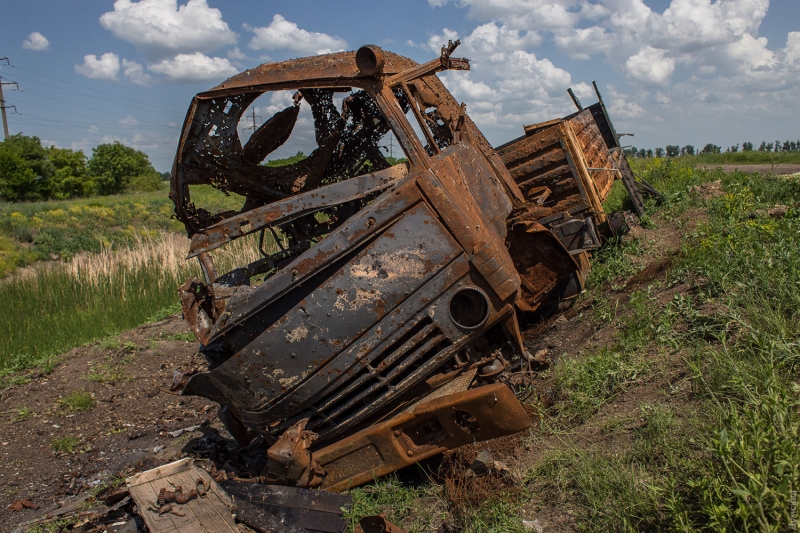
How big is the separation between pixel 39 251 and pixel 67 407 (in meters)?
14.4

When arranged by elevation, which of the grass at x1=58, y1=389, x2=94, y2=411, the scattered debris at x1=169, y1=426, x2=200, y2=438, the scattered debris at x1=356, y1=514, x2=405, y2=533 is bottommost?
the scattered debris at x1=356, y1=514, x2=405, y2=533

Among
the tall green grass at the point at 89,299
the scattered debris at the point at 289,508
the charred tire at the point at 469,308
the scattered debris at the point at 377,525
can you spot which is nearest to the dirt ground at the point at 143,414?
the scattered debris at the point at 377,525

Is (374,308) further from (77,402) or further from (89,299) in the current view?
(89,299)

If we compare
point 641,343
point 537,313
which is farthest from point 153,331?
point 641,343

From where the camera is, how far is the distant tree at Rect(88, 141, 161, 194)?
49.4 m

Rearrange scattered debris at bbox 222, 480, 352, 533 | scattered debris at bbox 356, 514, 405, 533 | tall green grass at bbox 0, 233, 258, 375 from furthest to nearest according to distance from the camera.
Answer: tall green grass at bbox 0, 233, 258, 375
scattered debris at bbox 222, 480, 352, 533
scattered debris at bbox 356, 514, 405, 533

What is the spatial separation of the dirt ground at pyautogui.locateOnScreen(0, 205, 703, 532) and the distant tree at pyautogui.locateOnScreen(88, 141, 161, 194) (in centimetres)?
4635

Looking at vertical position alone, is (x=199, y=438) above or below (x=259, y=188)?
below

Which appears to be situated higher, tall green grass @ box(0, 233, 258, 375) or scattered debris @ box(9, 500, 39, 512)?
tall green grass @ box(0, 233, 258, 375)

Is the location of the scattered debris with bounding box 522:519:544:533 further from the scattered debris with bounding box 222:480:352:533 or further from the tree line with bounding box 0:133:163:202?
the tree line with bounding box 0:133:163:202

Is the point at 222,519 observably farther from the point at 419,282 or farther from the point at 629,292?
the point at 629,292

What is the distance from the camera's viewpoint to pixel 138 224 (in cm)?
2458

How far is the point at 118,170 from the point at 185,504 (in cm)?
5396

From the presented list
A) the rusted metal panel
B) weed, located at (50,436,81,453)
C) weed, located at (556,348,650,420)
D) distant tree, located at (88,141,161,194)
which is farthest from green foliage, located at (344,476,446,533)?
distant tree, located at (88,141,161,194)
